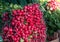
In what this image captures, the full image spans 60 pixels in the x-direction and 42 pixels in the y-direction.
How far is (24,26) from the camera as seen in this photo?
443 centimetres

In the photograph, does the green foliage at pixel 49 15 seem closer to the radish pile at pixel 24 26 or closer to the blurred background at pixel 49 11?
the blurred background at pixel 49 11

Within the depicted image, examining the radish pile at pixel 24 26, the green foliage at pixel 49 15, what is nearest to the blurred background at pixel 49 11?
the green foliage at pixel 49 15

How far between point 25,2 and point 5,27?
1710mm

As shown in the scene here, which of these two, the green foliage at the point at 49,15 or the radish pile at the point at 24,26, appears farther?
the green foliage at the point at 49,15

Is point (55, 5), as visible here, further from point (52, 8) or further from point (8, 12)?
point (8, 12)

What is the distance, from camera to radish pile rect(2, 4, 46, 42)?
171 inches

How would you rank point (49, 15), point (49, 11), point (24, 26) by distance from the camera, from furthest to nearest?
point (49, 11) < point (49, 15) < point (24, 26)

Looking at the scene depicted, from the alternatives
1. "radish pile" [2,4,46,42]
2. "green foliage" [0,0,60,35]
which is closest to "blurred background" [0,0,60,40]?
"green foliage" [0,0,60,35]

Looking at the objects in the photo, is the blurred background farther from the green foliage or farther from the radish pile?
the radish pile

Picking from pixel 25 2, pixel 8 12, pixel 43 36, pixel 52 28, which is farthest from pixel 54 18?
pixel 8 12

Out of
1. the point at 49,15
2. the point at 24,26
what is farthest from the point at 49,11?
the point at 24,26

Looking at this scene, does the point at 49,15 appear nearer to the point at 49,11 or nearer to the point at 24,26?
the point at 49,11

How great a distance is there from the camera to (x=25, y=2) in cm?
600

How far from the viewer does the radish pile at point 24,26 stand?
4344mm
